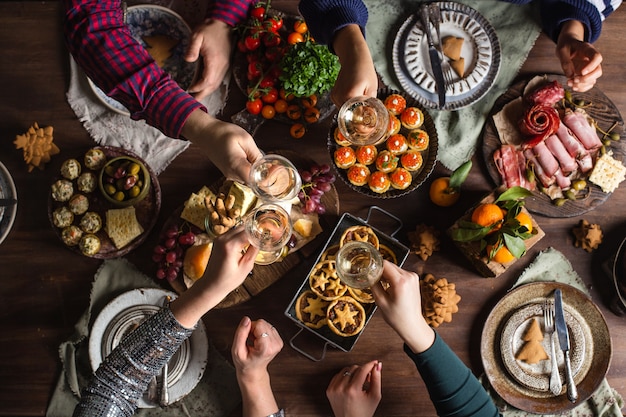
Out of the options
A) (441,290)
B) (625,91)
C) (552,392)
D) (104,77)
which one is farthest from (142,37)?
(552,392)

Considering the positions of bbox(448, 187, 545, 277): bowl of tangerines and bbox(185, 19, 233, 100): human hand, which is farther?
bbox(185, 19, 233, 100): human hand

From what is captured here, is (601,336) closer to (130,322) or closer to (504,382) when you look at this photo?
(504,382)

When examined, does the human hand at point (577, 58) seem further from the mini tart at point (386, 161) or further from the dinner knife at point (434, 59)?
the mini tart at point (386, 161)

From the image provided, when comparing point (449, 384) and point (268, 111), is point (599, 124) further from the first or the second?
point (268, 111)

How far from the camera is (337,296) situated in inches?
73.4

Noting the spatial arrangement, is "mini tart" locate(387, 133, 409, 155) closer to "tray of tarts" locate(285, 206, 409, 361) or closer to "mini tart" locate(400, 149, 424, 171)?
"mini tart" locate(400, 149, 424, 171)

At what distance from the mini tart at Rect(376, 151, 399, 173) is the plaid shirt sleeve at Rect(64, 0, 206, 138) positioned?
0.64m

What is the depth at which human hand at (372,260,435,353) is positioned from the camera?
1595 mm

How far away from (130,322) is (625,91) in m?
2.03

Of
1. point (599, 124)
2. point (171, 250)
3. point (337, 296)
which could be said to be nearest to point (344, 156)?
point (337, 296)

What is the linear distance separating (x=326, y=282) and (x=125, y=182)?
2.62ft

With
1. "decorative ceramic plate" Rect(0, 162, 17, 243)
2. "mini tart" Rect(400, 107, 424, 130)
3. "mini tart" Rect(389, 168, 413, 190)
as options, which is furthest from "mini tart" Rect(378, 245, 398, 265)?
"decorative ceramic plate" Rect(0, 162, 17, 243)

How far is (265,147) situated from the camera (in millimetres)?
1983

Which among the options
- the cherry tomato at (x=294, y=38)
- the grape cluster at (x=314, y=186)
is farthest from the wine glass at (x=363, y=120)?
the cherry tomato at (x=294, y=38)
